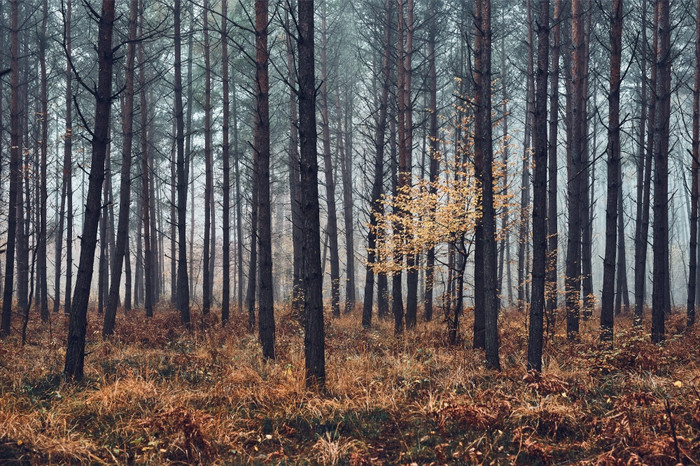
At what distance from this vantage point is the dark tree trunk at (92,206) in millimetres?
6699

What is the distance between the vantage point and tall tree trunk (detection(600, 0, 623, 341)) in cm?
795

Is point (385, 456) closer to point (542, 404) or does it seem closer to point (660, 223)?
point (542, 404)

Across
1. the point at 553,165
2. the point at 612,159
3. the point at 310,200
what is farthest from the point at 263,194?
the point at 553,165

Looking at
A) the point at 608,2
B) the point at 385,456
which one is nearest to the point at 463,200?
the point at 385,456

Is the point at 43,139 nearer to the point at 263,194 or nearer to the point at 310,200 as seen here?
the point at 263,194

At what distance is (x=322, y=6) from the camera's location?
19172 millimetres

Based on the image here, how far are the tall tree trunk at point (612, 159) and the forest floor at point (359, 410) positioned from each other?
695 millimetres

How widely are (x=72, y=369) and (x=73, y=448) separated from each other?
2595 millimetres

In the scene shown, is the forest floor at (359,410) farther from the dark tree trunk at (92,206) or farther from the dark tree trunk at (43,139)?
the dark tree trunk at (43,139)

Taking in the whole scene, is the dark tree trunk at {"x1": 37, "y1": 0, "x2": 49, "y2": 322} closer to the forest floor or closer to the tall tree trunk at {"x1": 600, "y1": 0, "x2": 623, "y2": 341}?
the forest floor

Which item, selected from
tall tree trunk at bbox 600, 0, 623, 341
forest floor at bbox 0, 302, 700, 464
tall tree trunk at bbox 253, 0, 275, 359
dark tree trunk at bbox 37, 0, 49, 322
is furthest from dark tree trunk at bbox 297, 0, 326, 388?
dark tree trunk at bbox 37, 0, 49, 322

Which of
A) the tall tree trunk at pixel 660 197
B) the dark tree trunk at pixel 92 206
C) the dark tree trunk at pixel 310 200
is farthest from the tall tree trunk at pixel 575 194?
the dark tree trunk at pixel 92 206

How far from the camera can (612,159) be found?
7.92 m

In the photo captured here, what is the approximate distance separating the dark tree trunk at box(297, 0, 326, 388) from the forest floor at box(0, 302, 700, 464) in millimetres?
467
